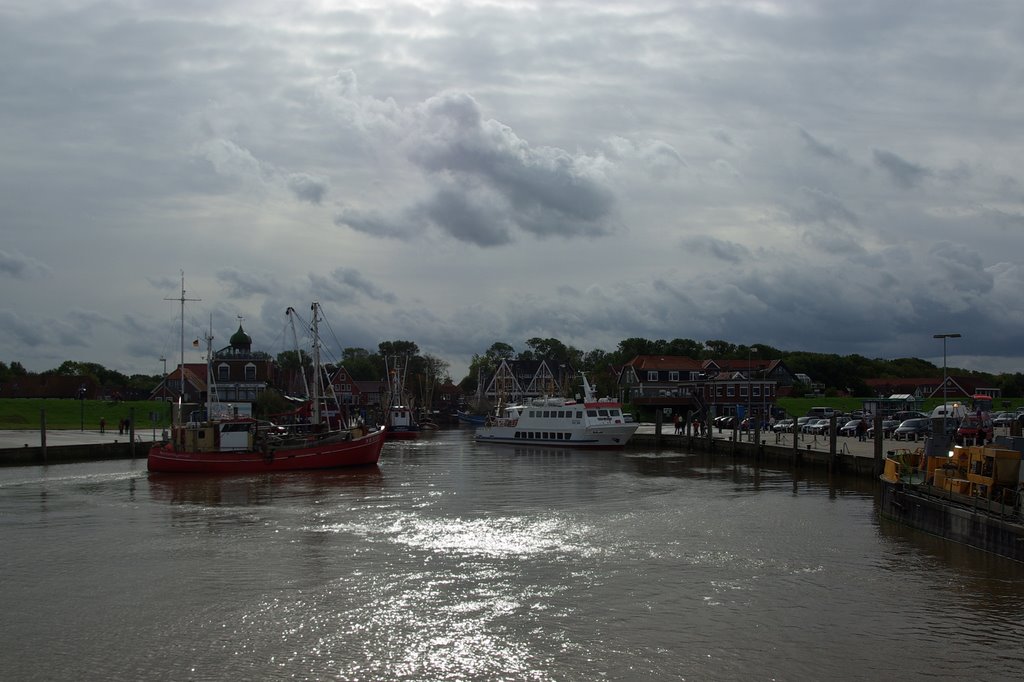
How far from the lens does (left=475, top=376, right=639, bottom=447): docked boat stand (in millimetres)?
85562

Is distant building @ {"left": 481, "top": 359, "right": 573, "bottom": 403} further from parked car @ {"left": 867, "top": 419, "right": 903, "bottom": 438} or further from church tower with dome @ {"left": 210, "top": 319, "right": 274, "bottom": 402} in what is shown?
parked car @ {"left": 867, "top": 419, "right": 903, "bottom": 438}

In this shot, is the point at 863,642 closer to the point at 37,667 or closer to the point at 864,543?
the point at 864,543

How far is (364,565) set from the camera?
91.8ft

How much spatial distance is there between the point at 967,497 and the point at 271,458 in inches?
1617

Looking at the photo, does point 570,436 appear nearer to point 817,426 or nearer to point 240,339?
point 817,426

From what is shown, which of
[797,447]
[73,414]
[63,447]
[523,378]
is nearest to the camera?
[797,447]

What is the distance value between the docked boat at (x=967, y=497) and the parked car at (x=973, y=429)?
94cm

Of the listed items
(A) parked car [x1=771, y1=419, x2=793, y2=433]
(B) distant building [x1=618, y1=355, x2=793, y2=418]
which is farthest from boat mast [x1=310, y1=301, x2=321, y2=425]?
(B) distant building [x1=618, y1=355, x2=793, y2=418]

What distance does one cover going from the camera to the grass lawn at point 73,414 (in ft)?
328

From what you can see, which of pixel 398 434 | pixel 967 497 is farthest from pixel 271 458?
pixel 398 434

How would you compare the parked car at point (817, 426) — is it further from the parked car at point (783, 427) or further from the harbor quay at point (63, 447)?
the harbor quay at point (63, 447)

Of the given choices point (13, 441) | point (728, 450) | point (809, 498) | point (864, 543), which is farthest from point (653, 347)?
point (864, 543)

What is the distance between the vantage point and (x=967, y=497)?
3022 centimetres

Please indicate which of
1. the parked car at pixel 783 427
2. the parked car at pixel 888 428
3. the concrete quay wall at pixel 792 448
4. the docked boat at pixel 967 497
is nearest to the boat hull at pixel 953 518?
the docked boat at pixel 967 497
